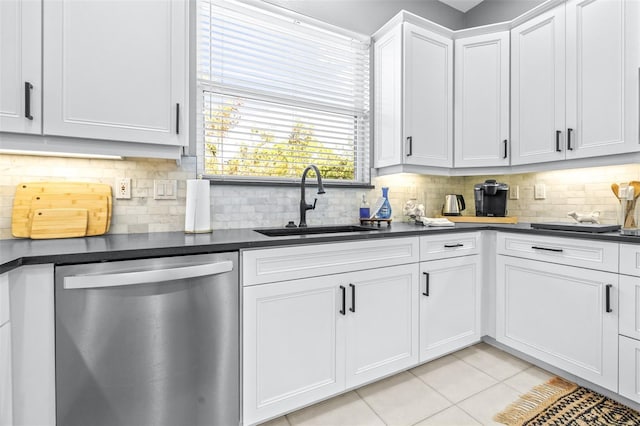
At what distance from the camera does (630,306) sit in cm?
163

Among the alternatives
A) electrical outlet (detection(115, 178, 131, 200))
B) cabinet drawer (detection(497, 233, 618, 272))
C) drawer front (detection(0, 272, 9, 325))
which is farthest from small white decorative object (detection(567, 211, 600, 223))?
drawer front (detection(0, 272, 9, 325))

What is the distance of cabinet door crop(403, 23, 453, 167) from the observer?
2.36m

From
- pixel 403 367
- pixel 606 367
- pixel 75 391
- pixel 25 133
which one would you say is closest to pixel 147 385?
pixel 75 391

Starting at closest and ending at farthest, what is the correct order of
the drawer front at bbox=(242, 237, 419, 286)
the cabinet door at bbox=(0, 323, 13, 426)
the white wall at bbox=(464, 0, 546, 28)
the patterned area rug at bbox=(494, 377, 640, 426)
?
the cabinet door at bbox=(0, 323, 13, 426) < the drawer front at bbox=(242, 237, 419, 286) < the patterned area rug at bbox=(494, 377, 640, 426) < the white wall at bbox=(464, 0, 546, 28)

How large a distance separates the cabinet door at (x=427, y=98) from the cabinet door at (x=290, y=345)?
135cm

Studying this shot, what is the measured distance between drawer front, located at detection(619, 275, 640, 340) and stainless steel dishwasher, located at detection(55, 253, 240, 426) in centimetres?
199

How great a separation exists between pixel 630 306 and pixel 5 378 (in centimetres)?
271

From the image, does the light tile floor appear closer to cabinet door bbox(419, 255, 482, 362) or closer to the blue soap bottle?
cabinet door bbox(419, 255, 482, 362)

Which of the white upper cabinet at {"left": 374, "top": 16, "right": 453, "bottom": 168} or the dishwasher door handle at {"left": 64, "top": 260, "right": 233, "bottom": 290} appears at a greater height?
the white upper cabinet at {"left": 374, "top": 16, "right": 453, "bottom": 168}

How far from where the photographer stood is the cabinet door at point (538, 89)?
Result: 218 centimetres

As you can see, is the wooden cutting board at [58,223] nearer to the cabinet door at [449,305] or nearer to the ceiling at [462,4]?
the cabinet door at [449,305]

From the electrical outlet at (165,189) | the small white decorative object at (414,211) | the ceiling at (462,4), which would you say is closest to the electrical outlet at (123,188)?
the electrical outlet at (165,189)

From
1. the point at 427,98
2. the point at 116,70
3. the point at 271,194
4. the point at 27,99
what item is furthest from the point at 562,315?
the point at 27,99

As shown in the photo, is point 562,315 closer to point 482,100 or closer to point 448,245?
point 448,245
